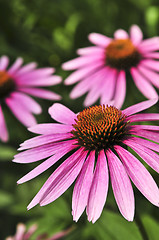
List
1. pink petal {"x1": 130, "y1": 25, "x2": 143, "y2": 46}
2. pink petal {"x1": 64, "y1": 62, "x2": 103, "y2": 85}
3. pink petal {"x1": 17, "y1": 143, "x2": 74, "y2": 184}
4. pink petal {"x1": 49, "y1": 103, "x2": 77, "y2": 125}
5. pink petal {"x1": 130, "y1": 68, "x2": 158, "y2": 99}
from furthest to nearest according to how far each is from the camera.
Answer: pink petal {"x1": 130, "y1": 25, "x2": 143, "y2": 46}
pink petal {"x1": 64, "y1": 62, "x2": 103, "y2": 85}
pink petal {"x1": 130, "y1": 68, "x2": 158, "y2": 99}
pink petal {"x1": 49, "y1": 103, "x2": 77, "y2": 125}
pink petal {"x1": 17, "y1": 143, "x2": 74, "y2": 184}

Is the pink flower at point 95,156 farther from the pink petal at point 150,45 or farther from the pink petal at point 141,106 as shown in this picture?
the pink petal at point 150,45

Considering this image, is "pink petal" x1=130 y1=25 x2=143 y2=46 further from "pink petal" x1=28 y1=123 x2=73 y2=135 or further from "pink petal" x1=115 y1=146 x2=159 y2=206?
"pink petal" x1=115 y1=146 x2=159 y2=206

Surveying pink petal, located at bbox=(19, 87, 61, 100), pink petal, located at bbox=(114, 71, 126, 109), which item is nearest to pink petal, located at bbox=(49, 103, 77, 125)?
pink petal, located at bbox=(114, 71, 126, 109)

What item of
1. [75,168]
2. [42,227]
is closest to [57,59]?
[42,227]

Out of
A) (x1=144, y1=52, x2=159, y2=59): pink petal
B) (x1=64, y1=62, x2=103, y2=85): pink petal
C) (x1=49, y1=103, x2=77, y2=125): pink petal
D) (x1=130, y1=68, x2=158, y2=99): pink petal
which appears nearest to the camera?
(x1=49, y1=103, x2=77, y2=125): pink petal

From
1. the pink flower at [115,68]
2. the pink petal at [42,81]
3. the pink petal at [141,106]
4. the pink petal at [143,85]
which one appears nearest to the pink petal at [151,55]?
the pink flower at [115,68]

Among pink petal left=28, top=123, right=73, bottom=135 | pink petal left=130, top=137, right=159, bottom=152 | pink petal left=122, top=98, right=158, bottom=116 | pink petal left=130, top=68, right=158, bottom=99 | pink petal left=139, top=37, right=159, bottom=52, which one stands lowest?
pink petal left=130, top=137, right=159, bottom=152

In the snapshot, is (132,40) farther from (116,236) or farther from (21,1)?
(116,236)
